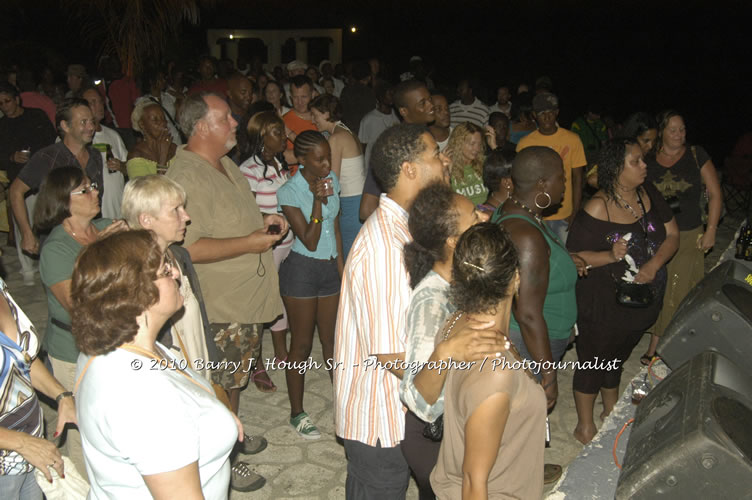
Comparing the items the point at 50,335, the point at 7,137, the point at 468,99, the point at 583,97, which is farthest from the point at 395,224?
the point at 583,97

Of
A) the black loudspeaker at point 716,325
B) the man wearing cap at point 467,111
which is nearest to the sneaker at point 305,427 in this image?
the black loudspeaker at point 716,325

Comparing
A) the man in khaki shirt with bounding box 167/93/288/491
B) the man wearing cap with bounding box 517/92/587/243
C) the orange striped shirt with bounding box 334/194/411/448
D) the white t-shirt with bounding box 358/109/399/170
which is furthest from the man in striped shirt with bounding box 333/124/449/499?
the white t-shirt with bounding box 358/109/399/170

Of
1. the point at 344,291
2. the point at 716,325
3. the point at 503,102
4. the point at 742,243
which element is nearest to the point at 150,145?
the point at 344,291

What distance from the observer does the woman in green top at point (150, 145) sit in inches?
185

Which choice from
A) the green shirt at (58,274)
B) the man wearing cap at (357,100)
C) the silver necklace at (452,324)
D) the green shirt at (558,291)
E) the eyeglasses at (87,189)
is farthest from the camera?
the man wearing cap at (357,100)

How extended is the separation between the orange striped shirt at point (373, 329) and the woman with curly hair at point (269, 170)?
1.99 m

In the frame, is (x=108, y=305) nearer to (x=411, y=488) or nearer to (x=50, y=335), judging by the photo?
(x=50, y=335)

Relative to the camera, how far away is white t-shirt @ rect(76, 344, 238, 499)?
165 cm

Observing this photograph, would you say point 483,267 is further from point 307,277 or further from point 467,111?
point 467,111

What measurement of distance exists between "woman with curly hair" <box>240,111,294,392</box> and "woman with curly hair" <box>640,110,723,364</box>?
9.85ft

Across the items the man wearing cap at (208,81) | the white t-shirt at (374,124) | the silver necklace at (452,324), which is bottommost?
the silver necklace at (452,324)

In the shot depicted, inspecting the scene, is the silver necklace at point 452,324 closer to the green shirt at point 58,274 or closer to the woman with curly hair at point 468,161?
the green shirt at point 58,274

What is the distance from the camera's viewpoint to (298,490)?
359 cm

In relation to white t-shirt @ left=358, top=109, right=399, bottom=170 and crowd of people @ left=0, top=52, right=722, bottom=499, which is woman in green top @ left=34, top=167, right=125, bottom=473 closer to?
crowd of people @ left=0, top=52, right=722, bottom=499
